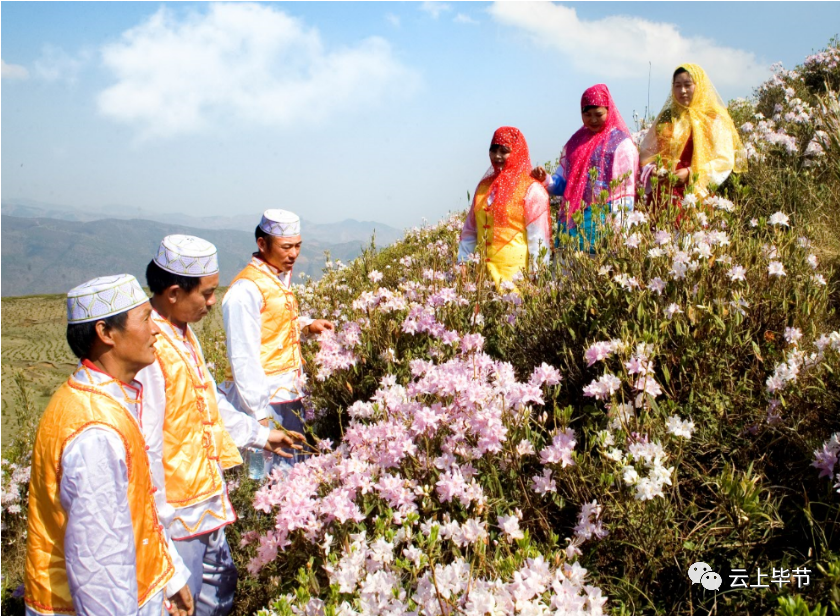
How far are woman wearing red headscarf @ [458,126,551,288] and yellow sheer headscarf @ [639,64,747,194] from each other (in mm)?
1073

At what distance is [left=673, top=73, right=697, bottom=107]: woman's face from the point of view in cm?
452

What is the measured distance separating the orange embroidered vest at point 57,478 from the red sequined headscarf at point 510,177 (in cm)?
333

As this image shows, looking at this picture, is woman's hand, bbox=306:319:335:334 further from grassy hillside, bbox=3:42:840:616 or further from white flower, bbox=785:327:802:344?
white flower, bbox=785:327:802:344

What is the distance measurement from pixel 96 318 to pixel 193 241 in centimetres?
81

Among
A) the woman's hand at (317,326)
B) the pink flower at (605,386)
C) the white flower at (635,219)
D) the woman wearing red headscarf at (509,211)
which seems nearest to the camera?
the pink flower at (605,386)

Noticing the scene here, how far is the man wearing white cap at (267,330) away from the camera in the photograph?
3.31 meters

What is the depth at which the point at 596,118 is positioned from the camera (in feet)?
14.5

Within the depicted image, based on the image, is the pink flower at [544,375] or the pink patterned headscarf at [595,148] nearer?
the pink flower at [544,375]

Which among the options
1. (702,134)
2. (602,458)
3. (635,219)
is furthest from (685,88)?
(602,458)

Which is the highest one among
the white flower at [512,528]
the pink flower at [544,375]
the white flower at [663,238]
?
the white flower at [663,238]

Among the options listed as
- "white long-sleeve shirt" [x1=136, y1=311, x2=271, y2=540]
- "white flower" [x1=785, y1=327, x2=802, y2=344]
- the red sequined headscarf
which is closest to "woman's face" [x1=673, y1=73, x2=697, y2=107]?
the red sequined headscarf

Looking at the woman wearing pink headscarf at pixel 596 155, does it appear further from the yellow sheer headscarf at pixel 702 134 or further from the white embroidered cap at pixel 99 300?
the white embroidered cap at pixel 99 300

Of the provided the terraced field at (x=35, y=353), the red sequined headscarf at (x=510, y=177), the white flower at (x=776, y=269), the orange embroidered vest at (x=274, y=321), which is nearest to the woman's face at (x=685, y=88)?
the red sequined headscarf at (x=510, y=177)

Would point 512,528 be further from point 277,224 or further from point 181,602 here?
point 277,224
